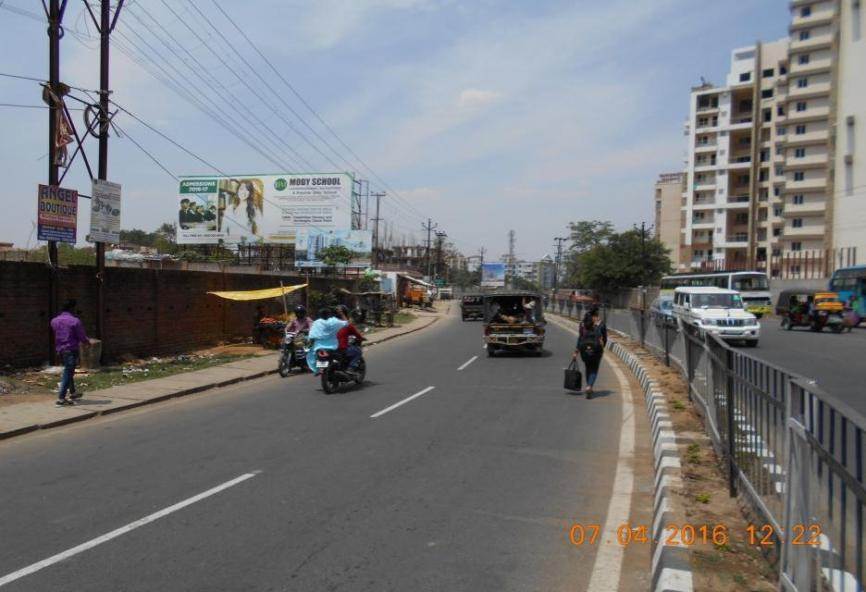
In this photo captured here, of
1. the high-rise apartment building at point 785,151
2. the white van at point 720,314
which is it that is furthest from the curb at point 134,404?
the high-rise apartment building at point 785,151

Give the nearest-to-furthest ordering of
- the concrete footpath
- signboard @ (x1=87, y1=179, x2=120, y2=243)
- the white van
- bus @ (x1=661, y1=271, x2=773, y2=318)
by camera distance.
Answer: the concrete footpath < signboard @ (x1=87, y1=179, x2=120, y2=243) < the white van < bus @ (x1=661, y1=271, x2=773, y2=318)

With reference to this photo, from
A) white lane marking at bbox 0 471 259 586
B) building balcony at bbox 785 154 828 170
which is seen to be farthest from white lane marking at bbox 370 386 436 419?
building balcony at bbox 785 154 828 170

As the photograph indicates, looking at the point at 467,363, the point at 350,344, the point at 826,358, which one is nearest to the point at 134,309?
the point at 350,344

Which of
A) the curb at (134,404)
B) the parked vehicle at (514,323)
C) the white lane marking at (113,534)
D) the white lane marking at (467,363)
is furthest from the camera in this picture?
the parked vehicle at (514,323)

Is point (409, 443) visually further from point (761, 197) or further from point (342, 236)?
point (761, 197)

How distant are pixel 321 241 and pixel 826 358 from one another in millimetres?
33046

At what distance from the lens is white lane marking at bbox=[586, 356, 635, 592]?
14.7 ft

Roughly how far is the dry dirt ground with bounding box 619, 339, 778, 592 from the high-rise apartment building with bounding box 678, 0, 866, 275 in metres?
55.7

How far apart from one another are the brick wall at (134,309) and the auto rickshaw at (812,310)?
2351 centimetres

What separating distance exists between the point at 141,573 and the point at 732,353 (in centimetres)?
505

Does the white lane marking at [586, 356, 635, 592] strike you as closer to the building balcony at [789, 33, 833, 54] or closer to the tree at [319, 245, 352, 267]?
the tree at [319, 245, 352, 267]

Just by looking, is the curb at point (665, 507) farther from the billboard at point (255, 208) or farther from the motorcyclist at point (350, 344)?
the billboard at point (255, 208)

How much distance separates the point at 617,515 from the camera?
19.1ft

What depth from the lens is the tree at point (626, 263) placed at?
6706 cm
